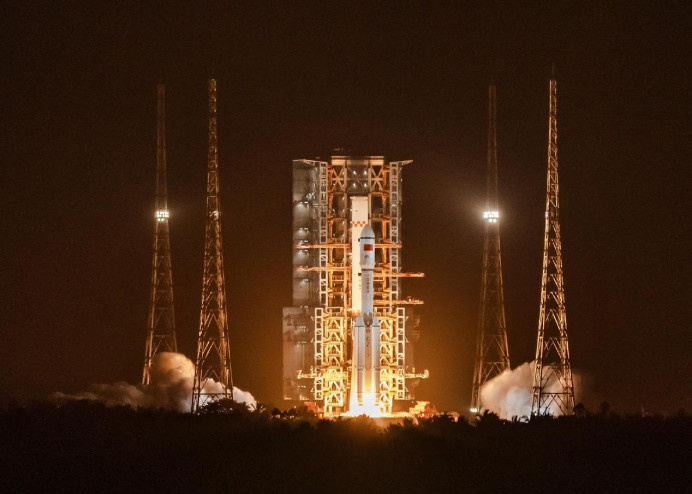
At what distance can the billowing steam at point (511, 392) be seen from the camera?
64625 millimetres

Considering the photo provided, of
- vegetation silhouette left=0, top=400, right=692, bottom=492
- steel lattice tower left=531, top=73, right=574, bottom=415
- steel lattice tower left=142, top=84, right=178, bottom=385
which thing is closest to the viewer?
vegetation silhouette left=0, top=400, right=692, bottom=492

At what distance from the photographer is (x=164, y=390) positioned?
65812 millimetres

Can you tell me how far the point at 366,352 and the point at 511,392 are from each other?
4927 mm

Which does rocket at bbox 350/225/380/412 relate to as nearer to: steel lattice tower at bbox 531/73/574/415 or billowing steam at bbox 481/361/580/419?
billowing steam at bbox 481/361/580/419

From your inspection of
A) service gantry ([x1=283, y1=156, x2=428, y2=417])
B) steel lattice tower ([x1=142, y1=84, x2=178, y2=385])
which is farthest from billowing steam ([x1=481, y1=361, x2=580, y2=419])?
steel lattice tower ([x1=142, y1=84, x2=178, y2=385])

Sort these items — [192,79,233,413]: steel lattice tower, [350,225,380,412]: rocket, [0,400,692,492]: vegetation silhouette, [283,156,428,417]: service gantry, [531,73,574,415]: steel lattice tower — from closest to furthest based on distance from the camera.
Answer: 1. [0,400,692,492]: vegetation silhouette
2. [531,73,574,415]: steel lattice tower
3. [192,79,233,413]: steel lattice tower
4. [350,225,380,412]: rocket
5. [283,156,428,417]: service gantry

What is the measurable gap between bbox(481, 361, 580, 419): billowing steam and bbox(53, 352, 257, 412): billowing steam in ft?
25.4

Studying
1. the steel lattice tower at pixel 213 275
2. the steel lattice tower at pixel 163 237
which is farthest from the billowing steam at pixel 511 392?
the steel lattice tower at pixel 163 237

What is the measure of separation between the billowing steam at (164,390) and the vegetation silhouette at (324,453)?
10.3 ft

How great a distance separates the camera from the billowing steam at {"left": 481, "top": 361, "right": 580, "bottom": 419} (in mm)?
64625

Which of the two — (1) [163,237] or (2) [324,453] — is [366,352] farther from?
(2) [324,453]

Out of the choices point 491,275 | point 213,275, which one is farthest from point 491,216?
point 213,275

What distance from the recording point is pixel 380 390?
219 feet

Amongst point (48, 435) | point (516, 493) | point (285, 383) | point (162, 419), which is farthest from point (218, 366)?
point (516, 493)
